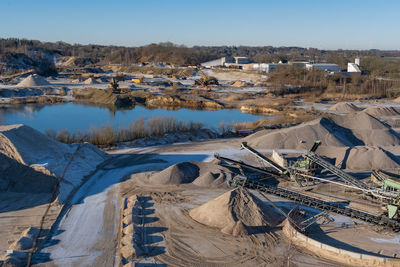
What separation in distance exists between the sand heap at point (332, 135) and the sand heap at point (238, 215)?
465 inches

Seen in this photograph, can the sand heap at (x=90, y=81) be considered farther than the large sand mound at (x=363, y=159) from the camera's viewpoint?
Yes

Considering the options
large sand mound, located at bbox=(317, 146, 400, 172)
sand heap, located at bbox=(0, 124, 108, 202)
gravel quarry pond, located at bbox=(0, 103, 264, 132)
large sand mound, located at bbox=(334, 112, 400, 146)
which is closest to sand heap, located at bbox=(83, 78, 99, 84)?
gravel quarry pond, located at bbox=(0, 103, 264, 132)

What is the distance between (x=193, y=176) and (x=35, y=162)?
26.8ft

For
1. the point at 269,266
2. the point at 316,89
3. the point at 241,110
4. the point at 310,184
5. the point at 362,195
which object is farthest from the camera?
the point at 316,89

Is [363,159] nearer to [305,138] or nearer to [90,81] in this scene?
[305,138]

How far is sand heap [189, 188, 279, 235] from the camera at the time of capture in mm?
14891

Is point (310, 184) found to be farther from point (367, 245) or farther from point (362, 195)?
point (367, 245)

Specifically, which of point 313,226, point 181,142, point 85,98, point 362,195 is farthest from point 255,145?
point 85,98

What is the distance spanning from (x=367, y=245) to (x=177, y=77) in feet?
230

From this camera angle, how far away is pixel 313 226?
612 inches

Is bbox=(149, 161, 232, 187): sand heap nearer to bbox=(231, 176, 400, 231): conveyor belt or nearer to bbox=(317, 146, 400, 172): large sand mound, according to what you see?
bbox=(231, 176, 400, 231): conveyor belt

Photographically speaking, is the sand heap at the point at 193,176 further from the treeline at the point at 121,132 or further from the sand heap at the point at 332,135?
the treeline at the point at 121,132

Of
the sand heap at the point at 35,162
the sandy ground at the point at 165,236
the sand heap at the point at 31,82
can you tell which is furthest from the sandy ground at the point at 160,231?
the sand heap at the point at 31,82

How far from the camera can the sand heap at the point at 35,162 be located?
18875 mm
